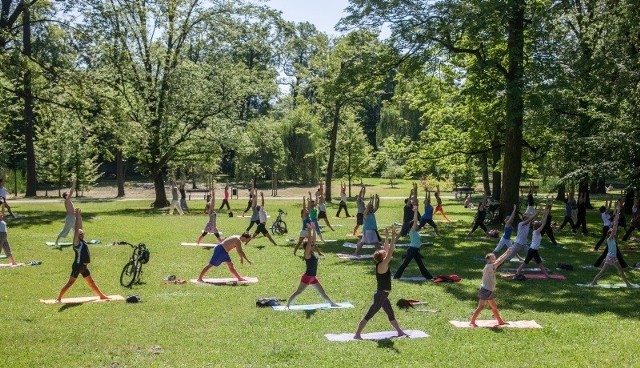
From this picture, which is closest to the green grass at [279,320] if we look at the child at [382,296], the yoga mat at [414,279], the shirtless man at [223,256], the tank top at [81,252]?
the child at [382,296]

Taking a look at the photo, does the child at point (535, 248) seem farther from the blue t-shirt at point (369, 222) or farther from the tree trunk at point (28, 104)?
the tree trunk at point (28, 104)

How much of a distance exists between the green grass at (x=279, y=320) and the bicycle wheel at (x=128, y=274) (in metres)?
0.24

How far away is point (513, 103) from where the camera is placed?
26547mm

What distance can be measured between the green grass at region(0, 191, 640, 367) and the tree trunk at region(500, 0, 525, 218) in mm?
7477

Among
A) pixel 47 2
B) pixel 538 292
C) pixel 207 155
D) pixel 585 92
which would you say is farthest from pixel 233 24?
pixel 538 292

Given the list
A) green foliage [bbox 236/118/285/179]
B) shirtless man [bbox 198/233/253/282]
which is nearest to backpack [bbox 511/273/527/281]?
shirtless man [bbox 198/233/253/282]

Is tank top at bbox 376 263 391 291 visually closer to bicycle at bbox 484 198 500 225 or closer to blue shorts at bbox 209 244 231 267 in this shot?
blue shorts at bbox 209 244 231 267

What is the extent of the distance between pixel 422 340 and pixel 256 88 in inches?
1301

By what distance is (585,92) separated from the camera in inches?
1163

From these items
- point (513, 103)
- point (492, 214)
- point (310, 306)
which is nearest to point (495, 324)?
point (310, 306)

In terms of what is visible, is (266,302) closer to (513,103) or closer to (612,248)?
(612,248)

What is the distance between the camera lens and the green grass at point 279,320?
34.8 feet

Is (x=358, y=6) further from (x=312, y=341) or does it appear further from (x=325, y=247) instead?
(x=312, y=341)

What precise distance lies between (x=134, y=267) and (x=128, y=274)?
17.5 inches
